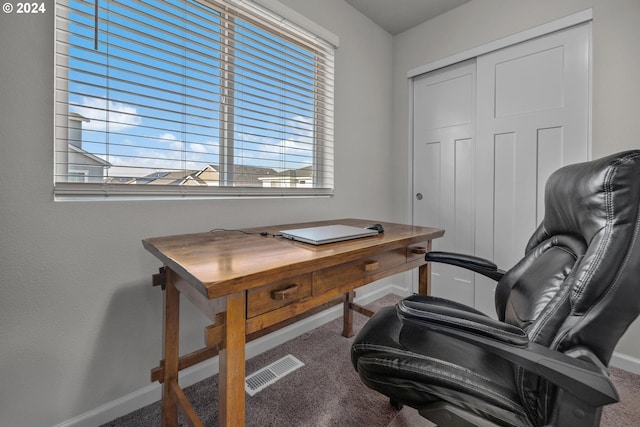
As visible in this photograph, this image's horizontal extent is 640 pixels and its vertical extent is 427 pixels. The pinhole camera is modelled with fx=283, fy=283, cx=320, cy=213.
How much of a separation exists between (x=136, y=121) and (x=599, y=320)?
1.79 meters

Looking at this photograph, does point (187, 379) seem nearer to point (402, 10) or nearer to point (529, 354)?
point (529, 354)

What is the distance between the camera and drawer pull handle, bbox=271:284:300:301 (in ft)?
2.82

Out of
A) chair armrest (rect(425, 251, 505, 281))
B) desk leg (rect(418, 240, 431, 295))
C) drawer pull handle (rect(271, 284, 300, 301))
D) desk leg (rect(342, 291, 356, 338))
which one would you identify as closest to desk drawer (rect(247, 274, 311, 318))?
drawer pull handle (rect(271, 284, 300, 301))

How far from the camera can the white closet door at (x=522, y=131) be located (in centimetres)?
181

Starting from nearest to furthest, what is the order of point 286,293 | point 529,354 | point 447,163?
point 529,354 → point 286,293 → point 447,163

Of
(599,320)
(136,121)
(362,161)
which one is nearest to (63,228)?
(136,121)

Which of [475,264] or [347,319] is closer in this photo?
[475,264]

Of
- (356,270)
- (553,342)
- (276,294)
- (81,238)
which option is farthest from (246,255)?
(553,342)

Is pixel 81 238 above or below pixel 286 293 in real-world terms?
above

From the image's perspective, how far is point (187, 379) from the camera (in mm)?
1493

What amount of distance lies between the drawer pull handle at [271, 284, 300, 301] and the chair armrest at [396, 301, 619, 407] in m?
0.32

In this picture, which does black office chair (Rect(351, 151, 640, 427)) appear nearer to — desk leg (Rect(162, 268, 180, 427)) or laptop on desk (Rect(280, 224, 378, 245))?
laptop on desk (Rect(280, 224, 378, 245))

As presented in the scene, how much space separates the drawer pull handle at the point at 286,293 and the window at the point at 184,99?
893 millimetres

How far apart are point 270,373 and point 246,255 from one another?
3.30 ft
